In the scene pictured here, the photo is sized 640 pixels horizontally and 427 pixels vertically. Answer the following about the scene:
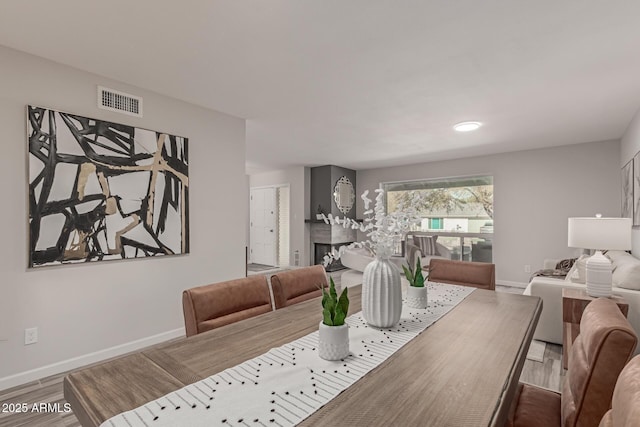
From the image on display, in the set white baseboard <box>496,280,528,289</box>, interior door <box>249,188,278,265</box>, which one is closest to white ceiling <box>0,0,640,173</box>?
white baseboard <box>496,280,528,289</box>

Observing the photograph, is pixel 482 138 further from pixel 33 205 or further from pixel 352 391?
pixel 33 205

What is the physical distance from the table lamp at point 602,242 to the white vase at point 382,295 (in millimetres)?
2086

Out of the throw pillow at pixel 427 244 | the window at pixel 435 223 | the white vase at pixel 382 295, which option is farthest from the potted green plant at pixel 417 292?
the window at pixel 435 223

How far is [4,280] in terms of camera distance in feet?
7.16

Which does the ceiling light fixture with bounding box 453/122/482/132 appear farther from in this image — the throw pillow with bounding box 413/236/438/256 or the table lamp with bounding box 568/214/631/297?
the throw pillow with bounding box 413/236/438/256

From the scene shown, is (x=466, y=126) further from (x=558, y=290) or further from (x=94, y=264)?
(x=94, y=264)

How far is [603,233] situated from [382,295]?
2285 millimetres

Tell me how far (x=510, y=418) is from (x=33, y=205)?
3.12 metres

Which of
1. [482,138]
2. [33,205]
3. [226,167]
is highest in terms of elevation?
[482,138]

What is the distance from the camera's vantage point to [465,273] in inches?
92.0

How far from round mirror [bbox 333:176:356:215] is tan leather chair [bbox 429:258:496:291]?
4497 mm

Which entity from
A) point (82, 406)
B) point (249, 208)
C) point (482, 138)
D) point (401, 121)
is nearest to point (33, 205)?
point (82, 406)

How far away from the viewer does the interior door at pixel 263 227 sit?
306 inches

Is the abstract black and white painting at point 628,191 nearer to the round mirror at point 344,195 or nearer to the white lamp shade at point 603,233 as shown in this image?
the white lamp shade at point 603,233
